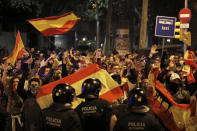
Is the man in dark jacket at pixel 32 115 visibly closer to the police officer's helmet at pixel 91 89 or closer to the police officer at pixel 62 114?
the police officer at pixel 62 114

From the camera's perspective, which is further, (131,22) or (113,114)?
(131,22)

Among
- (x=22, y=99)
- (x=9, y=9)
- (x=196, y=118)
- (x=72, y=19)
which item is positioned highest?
(x=9, y=9)

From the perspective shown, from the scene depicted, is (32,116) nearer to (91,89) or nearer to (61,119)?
(61,119)

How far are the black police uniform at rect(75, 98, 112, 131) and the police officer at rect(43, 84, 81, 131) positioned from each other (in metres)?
0.46

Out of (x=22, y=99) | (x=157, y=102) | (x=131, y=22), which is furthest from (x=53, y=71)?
(x=131, y=22)

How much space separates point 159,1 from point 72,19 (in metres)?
19.8

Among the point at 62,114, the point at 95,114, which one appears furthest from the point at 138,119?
the point at 62,114

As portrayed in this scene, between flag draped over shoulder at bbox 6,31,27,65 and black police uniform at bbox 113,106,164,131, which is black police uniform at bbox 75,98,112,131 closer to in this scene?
black police uniform at bbox 113,106,164,131

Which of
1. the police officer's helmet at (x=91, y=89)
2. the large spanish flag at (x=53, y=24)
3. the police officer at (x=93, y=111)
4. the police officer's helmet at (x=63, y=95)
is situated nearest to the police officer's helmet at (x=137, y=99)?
the police officer at (x=93, y=111)

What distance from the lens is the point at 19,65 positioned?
10.8 m

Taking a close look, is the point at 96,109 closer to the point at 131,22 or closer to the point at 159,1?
the point at 159,1

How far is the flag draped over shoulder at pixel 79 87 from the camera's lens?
19.8ft

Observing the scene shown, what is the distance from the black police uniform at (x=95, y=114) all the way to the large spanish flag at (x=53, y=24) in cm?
523

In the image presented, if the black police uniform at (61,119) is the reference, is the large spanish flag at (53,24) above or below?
above
